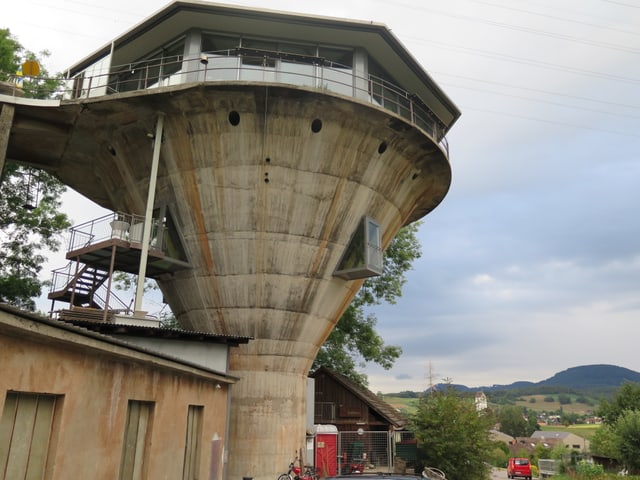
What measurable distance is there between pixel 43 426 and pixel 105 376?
1.32 meters

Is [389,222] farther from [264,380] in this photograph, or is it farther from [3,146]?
[3,146]

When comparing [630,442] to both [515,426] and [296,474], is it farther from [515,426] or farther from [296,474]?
[515,426]

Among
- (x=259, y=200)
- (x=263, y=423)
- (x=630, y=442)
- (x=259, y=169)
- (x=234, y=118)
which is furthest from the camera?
(x=630, y=442)

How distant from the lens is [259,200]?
18703 mm

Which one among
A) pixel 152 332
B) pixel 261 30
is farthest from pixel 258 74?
pixel 152 332

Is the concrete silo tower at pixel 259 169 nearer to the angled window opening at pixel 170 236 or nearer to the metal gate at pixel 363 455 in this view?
the angled window opening at pixel 170 236

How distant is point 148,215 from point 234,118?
4.51m

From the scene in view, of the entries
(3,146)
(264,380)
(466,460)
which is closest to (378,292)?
(466,460)

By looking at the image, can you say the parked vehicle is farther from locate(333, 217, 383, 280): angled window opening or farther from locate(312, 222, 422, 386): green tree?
locate(333, 217, 383, 280): angled window opening

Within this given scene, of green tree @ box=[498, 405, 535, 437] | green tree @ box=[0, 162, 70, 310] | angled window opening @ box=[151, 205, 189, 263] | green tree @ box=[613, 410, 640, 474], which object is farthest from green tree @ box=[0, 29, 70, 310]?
green tree @ box=[498, 405, 535, 437]

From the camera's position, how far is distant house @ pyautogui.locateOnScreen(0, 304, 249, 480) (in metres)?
6.34

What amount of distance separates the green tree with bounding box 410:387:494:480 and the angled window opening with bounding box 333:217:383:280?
11881 millimetres

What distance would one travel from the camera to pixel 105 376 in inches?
322

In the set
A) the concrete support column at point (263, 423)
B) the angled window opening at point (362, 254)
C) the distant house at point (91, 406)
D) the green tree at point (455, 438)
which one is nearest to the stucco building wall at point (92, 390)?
the distant house at point (91, 406)
